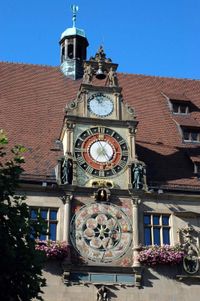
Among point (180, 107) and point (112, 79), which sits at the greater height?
point (180, 107)

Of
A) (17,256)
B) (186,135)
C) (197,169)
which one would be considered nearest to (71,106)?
(197,169)

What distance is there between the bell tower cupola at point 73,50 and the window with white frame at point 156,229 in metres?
9.84

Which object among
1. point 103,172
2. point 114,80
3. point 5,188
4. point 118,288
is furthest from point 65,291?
point 114,80

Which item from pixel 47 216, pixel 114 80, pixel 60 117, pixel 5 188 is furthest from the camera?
pixel 60 117

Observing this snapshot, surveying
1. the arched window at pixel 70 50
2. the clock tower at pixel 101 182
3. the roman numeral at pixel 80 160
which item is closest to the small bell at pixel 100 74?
the clock tower at pixel 101 182

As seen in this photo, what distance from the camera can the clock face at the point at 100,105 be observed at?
76.7ft

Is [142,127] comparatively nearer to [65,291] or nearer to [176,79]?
[176,79]

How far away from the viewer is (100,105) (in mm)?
23547

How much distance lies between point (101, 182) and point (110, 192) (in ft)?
1.60

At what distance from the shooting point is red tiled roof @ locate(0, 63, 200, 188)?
2352 centimetres

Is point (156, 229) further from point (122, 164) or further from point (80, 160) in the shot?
point (80, 160)

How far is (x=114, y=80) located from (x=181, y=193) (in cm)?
507

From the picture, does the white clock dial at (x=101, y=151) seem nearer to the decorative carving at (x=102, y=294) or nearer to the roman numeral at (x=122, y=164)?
the roman numeral at (x=122, y=164)

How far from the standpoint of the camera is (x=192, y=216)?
72.7 ft
